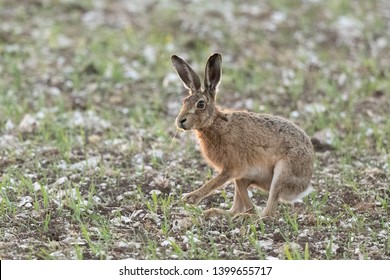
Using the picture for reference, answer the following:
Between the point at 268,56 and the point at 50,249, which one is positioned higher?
the point at 268,56

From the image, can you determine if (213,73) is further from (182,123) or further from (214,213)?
(214,213)

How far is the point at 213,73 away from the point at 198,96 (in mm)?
233

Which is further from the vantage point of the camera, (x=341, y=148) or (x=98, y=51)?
(x=98, y=51)

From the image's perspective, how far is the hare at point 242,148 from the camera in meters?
6.76

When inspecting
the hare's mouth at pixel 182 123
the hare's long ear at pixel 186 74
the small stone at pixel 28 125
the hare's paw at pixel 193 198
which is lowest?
the hare's paw at pixel 193 198

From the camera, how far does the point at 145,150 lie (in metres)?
8.65

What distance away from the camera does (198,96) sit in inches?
269

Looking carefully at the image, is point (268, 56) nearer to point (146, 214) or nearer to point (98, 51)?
point (98, 51)

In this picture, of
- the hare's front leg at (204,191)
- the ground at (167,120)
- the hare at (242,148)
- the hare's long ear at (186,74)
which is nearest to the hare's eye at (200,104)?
the hare at (242,148)

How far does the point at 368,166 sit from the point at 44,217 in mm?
3345

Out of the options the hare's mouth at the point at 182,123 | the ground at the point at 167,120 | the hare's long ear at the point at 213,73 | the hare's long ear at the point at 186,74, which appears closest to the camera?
the ground at the point at 167,120

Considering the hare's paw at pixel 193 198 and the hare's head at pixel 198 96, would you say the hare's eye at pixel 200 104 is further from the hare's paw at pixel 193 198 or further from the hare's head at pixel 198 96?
A: the hare's paw at pixel 193 198

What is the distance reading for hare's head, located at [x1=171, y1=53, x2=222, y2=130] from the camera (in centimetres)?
672

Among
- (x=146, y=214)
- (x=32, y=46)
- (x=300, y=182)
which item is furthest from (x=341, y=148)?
(x=32, y=46)
